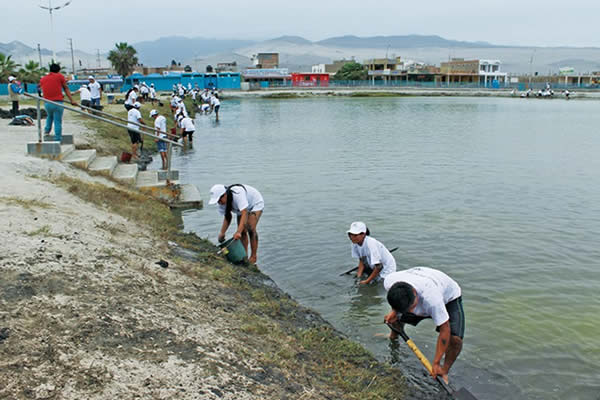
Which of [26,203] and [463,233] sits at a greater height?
[26,203]

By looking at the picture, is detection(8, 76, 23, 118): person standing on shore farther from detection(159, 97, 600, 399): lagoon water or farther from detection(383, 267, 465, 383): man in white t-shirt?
detection(383, 267, 465, 383): man in white t-shirt

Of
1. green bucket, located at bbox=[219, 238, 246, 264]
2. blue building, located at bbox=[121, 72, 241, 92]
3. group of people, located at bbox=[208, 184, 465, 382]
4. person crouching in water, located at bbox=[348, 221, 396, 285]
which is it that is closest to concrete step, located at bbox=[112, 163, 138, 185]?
green bucket, located at bbox=[219, 238, 246, 264]

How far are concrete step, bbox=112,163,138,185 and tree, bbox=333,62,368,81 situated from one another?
4431 inches

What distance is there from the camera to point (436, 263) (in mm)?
9844

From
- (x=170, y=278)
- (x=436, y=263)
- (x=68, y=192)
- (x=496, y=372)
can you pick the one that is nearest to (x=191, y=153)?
(x=68, y=192)

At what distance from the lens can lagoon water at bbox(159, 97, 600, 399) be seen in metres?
6.64

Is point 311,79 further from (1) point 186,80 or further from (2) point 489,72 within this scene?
(2) point 489,72

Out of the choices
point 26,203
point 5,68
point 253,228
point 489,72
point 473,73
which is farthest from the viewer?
point 489,72

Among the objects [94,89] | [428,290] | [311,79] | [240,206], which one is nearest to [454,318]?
[428,290]

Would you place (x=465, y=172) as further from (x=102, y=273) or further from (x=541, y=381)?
(x=102, y=273)

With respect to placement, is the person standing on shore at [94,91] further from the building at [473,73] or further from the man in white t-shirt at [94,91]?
the building at [473,73]

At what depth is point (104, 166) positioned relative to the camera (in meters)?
12.6

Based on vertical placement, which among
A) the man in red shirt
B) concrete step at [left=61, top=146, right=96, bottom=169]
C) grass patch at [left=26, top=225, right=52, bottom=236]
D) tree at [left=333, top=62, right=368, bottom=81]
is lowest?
grass patch at [left=26, top=225, right=52, bottom=236]

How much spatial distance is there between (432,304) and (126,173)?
1003 centimetres
